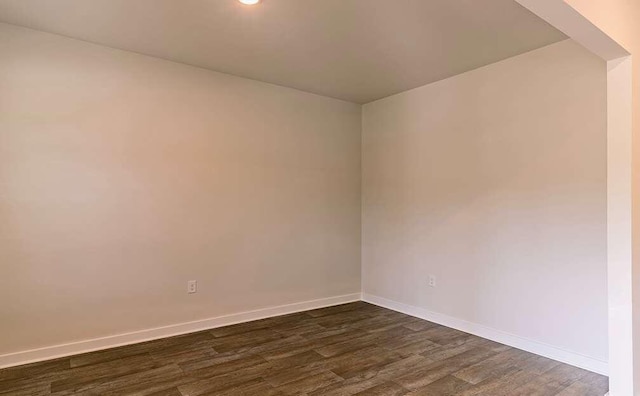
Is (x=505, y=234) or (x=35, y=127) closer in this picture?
(x=35, y=127)

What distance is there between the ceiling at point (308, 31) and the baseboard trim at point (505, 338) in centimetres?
245

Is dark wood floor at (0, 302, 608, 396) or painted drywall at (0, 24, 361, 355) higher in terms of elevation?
painted drywall at (0, 24, 361, 355)

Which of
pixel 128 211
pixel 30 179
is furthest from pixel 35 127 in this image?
pixel 128 211

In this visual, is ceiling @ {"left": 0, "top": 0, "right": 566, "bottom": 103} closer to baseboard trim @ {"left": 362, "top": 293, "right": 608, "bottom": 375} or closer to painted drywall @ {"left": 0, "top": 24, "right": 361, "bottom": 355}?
painted drywall @ {"left": 0, "top": 24, "right": 361, "bottom": 355}

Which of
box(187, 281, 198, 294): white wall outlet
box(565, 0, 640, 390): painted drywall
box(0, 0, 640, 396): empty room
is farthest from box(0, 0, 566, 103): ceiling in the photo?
box(187, 281, 198, 294): white wall outlet

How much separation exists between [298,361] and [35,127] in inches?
108

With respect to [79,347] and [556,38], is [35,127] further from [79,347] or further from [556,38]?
[556,38]

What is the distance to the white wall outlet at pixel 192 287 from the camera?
365cm

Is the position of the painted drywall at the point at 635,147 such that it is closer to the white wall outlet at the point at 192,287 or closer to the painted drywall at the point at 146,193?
the painted drywall at the point at 146,193

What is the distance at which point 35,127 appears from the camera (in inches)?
117

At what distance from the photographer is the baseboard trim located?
9.37ft

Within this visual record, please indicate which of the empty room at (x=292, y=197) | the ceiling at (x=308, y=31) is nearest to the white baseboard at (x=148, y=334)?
the empty room at (x=292, y=197)

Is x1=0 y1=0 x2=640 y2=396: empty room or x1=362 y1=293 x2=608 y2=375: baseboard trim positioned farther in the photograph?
x1=362 y1=293 x2=608 y2=375: baseboard trim

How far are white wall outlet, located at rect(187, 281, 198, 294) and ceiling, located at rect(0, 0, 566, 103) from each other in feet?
6.86
